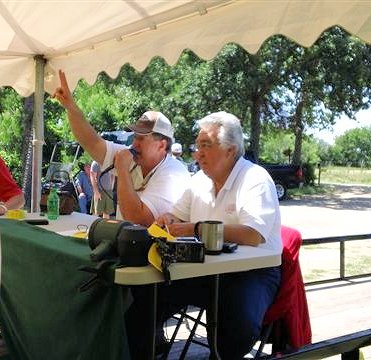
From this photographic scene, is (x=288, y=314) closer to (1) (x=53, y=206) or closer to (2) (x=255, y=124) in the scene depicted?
(1) (x=53, y=206)

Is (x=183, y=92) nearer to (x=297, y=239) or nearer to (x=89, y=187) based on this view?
(x=89, y=187)

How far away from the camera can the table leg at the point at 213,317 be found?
6.81ft

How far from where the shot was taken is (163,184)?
3252mm

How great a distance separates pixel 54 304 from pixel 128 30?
2.49 m

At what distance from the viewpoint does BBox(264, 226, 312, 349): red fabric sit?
8.43 ft

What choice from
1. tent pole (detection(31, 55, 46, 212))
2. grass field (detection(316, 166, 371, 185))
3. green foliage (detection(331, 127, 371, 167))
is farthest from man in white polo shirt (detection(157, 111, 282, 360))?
green foliage (detection(331, 127, 371, 167))

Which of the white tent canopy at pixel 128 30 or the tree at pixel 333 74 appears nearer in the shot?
the white tent canopy at pixel 128 30

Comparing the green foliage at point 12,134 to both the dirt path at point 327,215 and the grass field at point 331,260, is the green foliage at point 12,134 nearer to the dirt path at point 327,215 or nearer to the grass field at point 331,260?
the dirt path at point 327,215

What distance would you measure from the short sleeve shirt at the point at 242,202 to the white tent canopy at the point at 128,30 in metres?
0.75

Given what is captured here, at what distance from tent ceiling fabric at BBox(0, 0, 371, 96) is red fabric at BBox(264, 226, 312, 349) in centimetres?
112

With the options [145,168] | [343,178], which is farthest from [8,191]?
[343,178]

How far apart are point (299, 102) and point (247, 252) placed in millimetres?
19624

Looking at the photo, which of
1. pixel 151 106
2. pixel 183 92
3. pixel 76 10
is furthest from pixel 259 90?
pixel 76 10

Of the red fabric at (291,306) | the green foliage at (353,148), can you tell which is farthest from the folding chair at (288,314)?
the green foliage at (353,148)
